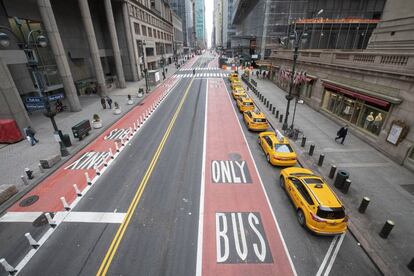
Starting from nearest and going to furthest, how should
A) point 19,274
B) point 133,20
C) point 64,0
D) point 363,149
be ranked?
point 19,274
point 363,149
point 64,0
point 133,20

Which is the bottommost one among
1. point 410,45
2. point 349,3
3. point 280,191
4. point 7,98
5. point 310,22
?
point 280,191

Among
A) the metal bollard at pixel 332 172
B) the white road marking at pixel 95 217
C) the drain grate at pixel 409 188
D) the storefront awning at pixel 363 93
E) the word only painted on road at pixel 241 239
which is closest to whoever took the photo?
the word only painted on road at pixel 241 239

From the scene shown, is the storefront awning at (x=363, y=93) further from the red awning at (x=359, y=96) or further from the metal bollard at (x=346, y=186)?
the metal bollard at (x=346, y=186)

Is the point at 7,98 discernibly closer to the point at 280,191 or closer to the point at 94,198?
the point at 94,198

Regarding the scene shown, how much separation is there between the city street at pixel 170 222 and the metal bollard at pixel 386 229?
116 centimetres

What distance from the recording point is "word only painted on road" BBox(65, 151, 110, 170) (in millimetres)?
13148

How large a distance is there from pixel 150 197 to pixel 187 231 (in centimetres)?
299

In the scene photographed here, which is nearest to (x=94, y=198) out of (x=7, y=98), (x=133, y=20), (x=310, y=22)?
(x=7, y=98)

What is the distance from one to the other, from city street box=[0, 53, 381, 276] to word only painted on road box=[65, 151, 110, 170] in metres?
0.07

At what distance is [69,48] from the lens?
102 feet

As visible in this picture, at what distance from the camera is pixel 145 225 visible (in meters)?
8.65

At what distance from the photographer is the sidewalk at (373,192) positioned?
7461 mm

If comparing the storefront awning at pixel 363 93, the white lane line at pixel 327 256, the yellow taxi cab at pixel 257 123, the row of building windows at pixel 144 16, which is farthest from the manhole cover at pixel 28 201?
the row of building windows at pixel 144 16

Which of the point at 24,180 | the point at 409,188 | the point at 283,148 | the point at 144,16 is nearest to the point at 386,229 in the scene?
the point at 409,188
